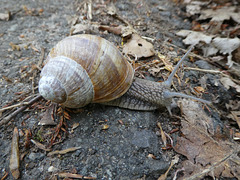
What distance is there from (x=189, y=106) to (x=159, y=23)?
2684mm

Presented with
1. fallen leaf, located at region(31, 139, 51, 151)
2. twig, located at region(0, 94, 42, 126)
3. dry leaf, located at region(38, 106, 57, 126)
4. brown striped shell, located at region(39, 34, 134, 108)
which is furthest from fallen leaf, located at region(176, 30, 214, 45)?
fallen leaf, located at region(31, 139, 51, 151)

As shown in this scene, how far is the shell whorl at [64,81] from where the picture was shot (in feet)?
7.81

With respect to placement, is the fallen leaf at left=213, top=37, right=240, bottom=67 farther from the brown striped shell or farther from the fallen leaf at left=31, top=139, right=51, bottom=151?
the fallen leaf at left=31, top=139, right=51, bottom=151

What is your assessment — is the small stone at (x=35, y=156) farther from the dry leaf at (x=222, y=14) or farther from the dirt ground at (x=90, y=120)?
the dry leaf at (x=222, y=14)

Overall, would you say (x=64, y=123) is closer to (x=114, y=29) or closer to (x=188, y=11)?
(x=114, y=29)

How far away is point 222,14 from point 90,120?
4461 millimetres

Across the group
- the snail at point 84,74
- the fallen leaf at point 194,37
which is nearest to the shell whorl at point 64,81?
the snail at point 84,74

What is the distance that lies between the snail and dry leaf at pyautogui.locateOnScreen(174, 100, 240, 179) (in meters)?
0.42

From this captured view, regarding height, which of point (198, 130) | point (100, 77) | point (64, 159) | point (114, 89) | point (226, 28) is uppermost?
point (226, 28)

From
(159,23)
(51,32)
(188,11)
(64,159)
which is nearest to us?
(64,159)

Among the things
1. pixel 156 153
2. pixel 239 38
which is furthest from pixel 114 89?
pixel 239 38

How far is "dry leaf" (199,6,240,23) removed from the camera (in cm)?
455

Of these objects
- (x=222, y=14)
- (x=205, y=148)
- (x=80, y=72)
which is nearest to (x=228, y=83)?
(x=205, y=148)

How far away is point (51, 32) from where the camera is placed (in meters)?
4.34
